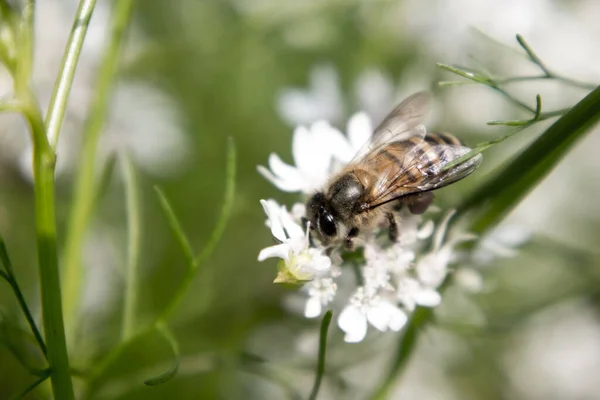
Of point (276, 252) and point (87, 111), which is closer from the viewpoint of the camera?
point (276, 252)

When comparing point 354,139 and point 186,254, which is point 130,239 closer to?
point 186,254

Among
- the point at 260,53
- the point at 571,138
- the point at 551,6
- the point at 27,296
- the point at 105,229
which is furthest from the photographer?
the point at 551,6

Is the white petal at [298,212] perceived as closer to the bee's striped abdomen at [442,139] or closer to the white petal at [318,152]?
the white petal at [318,152]

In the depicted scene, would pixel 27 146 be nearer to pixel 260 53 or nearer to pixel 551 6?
pixel 260 53

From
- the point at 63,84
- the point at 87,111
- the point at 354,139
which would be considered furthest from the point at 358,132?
the point at 87,111

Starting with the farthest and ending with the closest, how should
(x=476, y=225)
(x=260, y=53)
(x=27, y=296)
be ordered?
1. (x=260, y=53)
2. (x=27, y=296)
3. (x=476, y=225)

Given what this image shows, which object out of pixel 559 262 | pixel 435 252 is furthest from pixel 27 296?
pixel 559 262

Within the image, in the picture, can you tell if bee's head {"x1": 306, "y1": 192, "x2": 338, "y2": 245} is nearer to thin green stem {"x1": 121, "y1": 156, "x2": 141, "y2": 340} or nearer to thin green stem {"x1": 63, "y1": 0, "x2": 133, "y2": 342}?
thin green stem {"x1": 121, "y1": 156, "x2": 141, "y2": 340}
